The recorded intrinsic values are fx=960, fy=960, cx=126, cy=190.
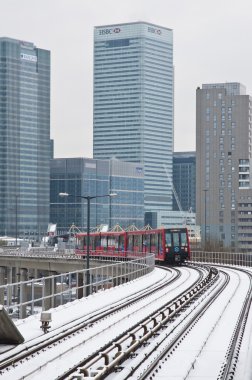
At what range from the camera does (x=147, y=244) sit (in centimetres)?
8706

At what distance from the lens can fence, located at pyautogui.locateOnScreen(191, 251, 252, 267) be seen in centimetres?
8644

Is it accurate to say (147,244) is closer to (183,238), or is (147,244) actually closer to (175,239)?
(183,238)

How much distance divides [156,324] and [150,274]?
34947 mm

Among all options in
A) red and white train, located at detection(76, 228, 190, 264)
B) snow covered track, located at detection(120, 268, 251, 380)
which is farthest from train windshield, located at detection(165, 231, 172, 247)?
snow covered track, located at detection(120, 268, 251, 380)

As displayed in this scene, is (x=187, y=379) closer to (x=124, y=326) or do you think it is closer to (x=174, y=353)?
(x=174, y=353)

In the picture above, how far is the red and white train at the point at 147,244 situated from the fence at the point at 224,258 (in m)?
6.39

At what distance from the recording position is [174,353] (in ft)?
78.0

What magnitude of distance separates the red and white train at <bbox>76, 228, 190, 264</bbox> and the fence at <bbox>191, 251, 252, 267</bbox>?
252 inches

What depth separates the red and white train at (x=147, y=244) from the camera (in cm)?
8091

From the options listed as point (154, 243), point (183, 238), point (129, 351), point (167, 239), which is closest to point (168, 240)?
point (167, 239)

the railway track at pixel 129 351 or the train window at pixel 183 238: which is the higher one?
the train window at pixel 183 238

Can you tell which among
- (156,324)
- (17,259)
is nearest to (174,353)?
(156,324)

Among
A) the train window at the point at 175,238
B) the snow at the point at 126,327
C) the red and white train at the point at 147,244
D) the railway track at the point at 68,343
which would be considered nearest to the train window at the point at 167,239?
the red and white train at the point at 147,244

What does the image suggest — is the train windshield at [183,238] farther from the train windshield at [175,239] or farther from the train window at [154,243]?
the train window at [154,243]
